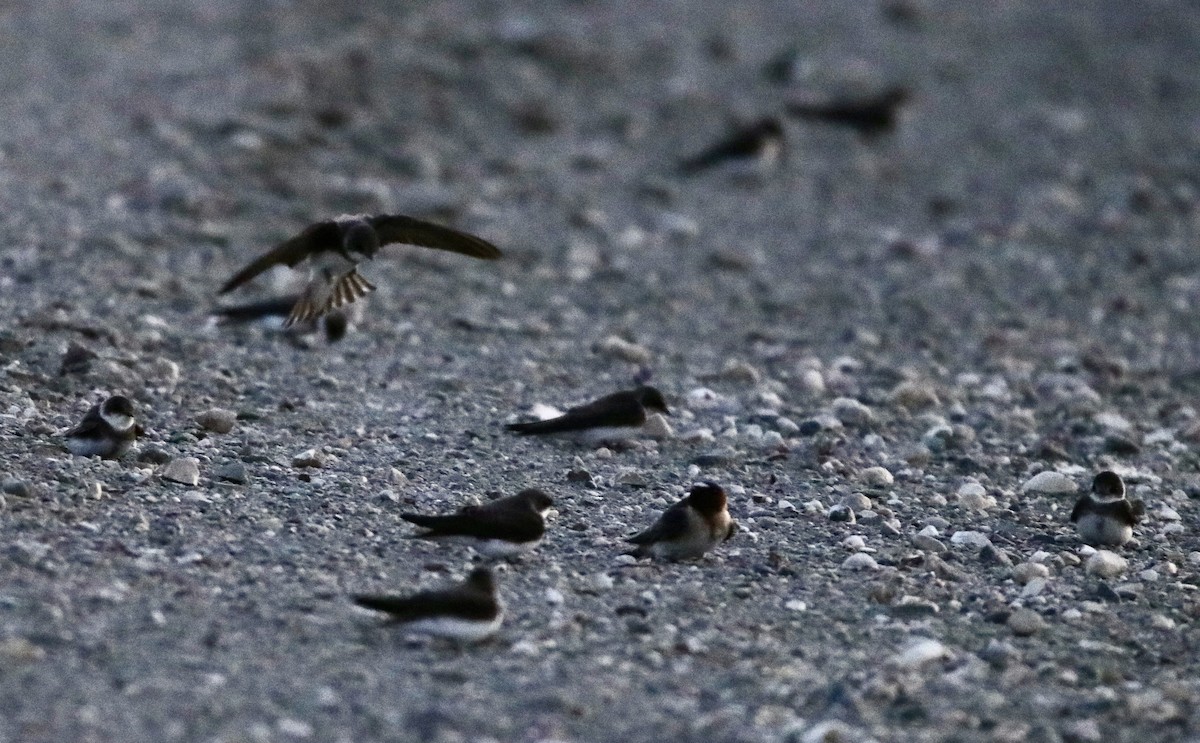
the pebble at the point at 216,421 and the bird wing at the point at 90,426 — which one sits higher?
the bird wing at the point at 90,426

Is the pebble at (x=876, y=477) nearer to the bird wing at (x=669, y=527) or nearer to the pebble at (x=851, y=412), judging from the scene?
the pebble at (x=851, y=412)

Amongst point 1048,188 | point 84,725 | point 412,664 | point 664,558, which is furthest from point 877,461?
point 1048,188

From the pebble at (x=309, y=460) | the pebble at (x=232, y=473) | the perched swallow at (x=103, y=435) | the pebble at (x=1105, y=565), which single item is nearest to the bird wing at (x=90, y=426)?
the perched swallow at (x=103, y=435)

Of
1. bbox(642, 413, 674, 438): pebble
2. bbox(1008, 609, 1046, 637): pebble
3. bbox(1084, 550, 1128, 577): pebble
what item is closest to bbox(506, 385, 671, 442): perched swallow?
bbox(642, 413, 674, 438): pebble

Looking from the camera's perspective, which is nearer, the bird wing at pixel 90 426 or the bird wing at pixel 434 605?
the bird wing at pixel 434 605

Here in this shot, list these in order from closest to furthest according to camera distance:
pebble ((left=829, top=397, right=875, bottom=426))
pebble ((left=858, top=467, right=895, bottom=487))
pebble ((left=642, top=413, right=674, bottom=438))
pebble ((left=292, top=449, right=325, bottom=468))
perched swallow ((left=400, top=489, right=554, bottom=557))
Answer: perched swallow ((left=400, top=489, right=554, bottom=557))
pebble ((left=292, top=449, right=325, bottom=468))
pebble ((left=858, top=467, right=895, bottom=487))
pebble ((left=642, top=413, right=674, bottom=438))
pebble ((left=829, top=397, right=875, bottom=426))

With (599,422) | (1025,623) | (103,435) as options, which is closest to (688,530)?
(1025,623)

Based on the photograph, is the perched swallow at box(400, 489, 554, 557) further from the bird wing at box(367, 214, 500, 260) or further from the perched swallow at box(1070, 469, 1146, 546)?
the perched swallow at box(1070, 469, 1146, 546)
